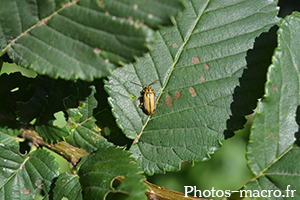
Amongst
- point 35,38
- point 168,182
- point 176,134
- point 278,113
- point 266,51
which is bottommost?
point 168,182

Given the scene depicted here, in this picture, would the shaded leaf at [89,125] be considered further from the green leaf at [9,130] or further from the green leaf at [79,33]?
the green leaf at [79,33]

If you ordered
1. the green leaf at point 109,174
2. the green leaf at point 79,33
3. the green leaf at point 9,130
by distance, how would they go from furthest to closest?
1. the green leaf at point 9,130
2. the green leaf at point 109,174
3. the green leaf at point 79,33

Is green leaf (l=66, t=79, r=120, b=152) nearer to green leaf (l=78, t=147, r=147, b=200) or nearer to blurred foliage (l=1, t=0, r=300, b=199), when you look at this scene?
green leaf (l=78, t=147, r=147, b=200)

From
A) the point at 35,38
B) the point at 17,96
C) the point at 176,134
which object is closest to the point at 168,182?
the point at 176,134

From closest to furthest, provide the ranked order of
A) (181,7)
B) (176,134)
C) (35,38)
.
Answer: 1. (181,7)
2. (35,38)
3. (176,134)

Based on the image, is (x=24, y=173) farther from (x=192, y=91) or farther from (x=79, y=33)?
(x=192, y=91)

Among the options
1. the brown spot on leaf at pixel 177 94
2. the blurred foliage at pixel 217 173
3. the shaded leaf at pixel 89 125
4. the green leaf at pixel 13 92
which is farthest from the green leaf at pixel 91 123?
the blurred foliage at pixel 217 173

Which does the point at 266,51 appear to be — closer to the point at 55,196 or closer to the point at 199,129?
the point at 199,129
